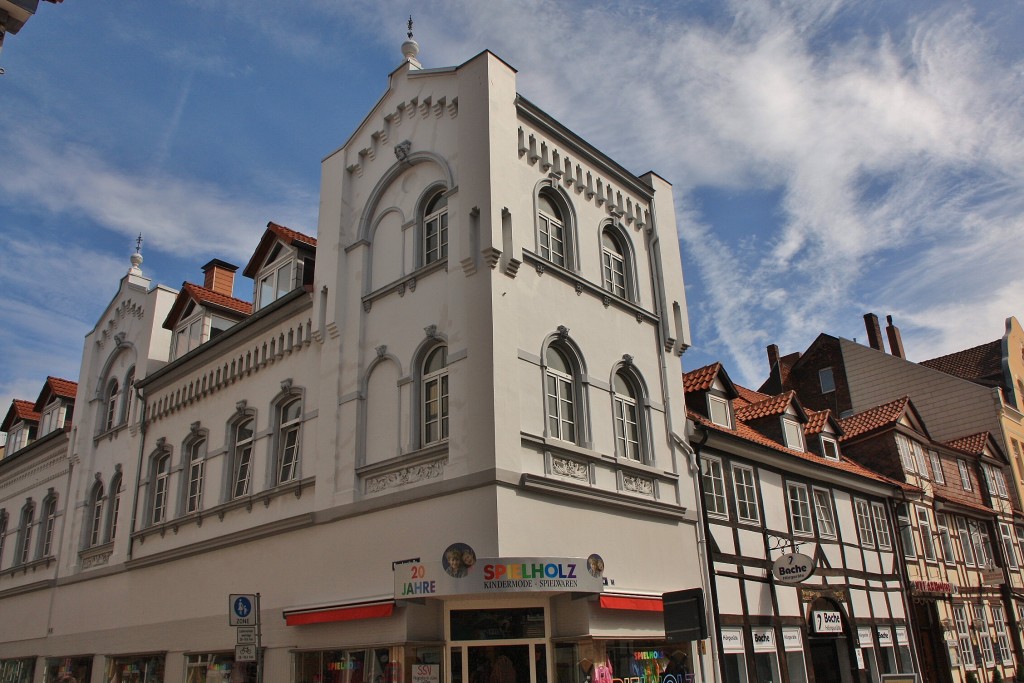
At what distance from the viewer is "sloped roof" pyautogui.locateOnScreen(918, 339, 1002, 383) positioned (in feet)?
128

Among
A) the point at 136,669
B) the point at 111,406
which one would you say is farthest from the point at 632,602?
the point at 111,406

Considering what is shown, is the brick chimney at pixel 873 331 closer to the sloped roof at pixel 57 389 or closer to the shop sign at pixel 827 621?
the shop sign at pixel 827 621

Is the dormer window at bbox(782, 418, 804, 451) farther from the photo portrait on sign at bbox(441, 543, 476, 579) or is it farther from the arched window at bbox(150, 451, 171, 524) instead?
the arched window at bbox(150, 451, 171, 524)

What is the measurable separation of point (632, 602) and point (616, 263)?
298 inches

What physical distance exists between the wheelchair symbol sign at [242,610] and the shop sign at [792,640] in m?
12.0

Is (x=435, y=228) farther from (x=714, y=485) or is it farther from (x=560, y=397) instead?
(x=714, y=485)

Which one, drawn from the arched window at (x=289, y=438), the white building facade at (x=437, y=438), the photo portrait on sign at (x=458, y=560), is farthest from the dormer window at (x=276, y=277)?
the photo portrait on sign at (x=458, y=560)

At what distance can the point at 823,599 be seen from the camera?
21.7 meters

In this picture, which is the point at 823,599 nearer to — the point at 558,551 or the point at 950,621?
the point at 950,621

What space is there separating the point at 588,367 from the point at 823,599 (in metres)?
9.95

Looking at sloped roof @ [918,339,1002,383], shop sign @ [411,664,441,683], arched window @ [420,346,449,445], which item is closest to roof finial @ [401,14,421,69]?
arched window @ [420,346,449,445]

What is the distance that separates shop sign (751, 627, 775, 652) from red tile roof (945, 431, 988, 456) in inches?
683

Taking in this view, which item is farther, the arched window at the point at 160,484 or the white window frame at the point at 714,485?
the arched window at the point at 160,484

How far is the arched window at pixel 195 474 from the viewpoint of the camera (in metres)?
21.0
